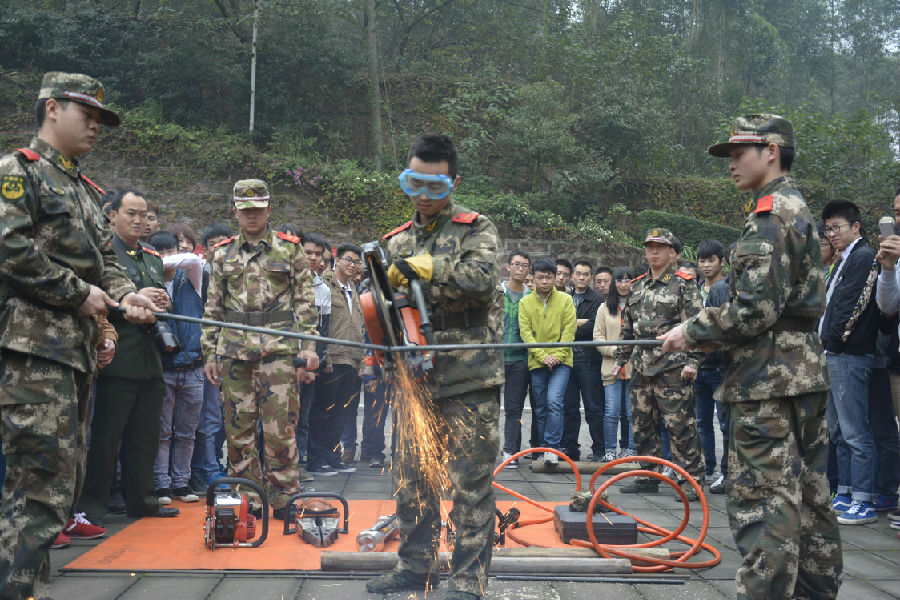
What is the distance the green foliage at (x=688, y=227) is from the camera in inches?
754

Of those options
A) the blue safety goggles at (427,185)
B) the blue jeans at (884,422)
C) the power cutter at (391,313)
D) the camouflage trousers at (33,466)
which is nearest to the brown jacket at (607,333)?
the blue jeans at (884,422)

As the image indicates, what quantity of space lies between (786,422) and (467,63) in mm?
22998

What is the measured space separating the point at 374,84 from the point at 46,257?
18.6m

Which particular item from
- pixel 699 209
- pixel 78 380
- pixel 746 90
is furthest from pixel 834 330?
pixel 746 90

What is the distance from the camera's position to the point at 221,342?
5574 mm

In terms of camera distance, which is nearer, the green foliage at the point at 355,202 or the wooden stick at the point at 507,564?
the wooden stick at the point at 507,564

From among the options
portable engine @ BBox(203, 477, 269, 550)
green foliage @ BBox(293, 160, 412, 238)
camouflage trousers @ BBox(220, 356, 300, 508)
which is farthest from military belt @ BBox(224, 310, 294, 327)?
green foliage @ BBox(293, 160, 412, 238)

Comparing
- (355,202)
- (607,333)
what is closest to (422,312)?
(607,333)

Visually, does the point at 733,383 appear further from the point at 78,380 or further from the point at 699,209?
the point at 699,209

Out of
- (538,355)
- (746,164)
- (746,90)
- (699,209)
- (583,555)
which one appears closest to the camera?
(746,164)

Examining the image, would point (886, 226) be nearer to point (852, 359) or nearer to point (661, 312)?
point (852, 359)

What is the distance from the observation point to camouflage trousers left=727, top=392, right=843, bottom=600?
3387 mm

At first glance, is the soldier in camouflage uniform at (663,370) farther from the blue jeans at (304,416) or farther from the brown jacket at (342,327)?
the blue jeans at (304,416)

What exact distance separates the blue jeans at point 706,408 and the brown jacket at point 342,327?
141 inches
